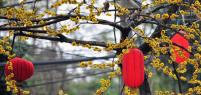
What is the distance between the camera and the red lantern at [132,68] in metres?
4.05

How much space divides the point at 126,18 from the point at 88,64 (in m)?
0.91

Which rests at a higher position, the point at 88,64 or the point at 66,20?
the point at 66,20

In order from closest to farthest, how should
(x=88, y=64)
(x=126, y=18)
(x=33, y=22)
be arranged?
(x=88, y=64) < (x=33, y=22) < (x=126, y=18)

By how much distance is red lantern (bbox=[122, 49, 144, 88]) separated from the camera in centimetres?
405

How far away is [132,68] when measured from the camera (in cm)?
406

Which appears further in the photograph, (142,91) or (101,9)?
(142,91)

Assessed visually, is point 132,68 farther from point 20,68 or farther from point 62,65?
point 62,65

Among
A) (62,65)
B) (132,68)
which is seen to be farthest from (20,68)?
(62,65)

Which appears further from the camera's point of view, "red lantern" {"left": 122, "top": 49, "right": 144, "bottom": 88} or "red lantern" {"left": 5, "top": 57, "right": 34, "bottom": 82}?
"red lantern" {"left": 5, "top": 57, "right": 34, "bottom": 82}

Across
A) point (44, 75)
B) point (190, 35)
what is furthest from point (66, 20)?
point (44, 75)

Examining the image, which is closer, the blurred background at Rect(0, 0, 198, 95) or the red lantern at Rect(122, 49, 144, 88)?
the red lantern at Rect(122, 49, 144, 88)

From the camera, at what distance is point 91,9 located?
394cm

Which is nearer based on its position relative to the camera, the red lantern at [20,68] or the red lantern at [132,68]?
the red lantern at [132,68]

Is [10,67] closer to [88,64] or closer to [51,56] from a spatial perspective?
[88,64]
